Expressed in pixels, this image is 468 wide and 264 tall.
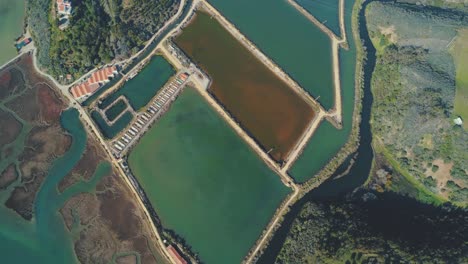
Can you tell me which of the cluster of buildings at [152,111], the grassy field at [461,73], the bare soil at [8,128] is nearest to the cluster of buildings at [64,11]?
the bare soil at [8,128]

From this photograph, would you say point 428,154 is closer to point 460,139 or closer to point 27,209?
point 460,139

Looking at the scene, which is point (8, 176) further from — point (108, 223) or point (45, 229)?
point (108, 223)

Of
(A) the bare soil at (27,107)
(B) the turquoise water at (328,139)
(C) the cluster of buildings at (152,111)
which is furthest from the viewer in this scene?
(B) the turquoise water at (328,139)

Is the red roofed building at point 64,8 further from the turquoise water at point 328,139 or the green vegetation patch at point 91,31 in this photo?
the turquoise water at point 328,139

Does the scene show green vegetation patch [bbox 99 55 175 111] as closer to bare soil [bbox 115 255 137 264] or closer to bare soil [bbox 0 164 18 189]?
bare soil [bbox 0 164 18 189]

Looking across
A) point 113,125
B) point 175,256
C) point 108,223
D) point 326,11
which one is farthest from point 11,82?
point 326,11
